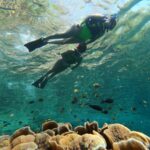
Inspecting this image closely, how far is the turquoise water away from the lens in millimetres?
17500

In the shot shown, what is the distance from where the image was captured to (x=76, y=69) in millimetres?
25641

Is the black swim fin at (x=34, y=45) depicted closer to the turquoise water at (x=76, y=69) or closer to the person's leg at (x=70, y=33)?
the person's leg at (x=70, y=33)

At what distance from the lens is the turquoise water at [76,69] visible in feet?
57.4

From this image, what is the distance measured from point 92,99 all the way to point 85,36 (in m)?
23.4

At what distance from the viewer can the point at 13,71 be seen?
81.0ft

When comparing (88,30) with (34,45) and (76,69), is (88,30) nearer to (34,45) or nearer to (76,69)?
(34,45)

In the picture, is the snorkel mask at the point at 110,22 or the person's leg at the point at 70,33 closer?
the snorkel mask at the point at 110,22

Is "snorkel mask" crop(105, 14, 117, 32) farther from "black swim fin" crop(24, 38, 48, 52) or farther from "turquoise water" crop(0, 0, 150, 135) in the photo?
"turquoise water" crop(0, 0, 150, 135)

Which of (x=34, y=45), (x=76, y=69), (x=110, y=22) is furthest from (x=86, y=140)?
(x=76, y=69)

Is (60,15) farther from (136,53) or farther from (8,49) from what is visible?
(136,53)

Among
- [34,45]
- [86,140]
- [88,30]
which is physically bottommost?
[86,140]

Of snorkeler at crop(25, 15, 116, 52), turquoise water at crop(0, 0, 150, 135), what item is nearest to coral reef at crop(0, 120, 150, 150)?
snorkeler at crop(25, 15, 116, 52)

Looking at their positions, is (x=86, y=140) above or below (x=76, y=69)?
below

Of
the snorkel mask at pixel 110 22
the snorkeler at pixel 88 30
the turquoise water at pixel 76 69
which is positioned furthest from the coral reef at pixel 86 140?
the turquoise water at pixel 76 69
